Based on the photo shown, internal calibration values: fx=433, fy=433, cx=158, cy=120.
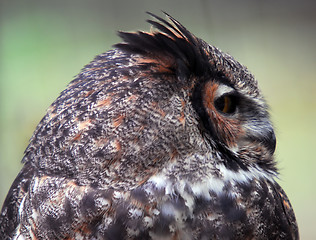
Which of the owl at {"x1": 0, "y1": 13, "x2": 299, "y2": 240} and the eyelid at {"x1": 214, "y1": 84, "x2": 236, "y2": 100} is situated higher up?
the eyelid at {"x1": 214, "y1": 84, "x2": 236, "y2": 100}

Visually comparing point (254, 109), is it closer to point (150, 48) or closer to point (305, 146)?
point (150, 48)

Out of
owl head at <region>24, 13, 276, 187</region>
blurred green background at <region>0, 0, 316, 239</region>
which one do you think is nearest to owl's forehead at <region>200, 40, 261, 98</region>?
owl head at <region>24, 13, 276, 187</region>

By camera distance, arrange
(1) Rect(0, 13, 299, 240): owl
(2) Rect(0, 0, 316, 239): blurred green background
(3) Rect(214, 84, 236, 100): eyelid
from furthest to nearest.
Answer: (2) Rect(0, 0, 316, 239): blurred green background, (3) Rect(214, 84, 236, 100): eyelid, (1) Rect(0, 13, 299, 240): owl

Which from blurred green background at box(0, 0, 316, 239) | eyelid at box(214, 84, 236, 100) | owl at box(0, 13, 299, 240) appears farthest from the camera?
blurred green background at box(0, 0, 316, 239)

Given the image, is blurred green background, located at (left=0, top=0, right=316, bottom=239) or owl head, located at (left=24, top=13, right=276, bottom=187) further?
blurred green background, located at (left=0, top=0, right=316, bottom=239)

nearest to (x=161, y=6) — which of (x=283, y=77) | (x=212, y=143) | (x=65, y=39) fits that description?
(x=65, y=39)

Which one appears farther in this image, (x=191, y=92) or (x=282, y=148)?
(x=282, y=148)

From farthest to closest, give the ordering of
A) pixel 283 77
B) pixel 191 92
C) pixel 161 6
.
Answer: pixel 283 77
pixel 161 6
pixel 191 92

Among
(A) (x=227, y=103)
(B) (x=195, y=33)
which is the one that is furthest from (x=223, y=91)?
(B) (x=195, y=33)

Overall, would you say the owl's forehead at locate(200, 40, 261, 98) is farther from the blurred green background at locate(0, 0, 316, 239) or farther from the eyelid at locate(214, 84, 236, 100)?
the blurred green background at locate(0, 0, 316, 239)
